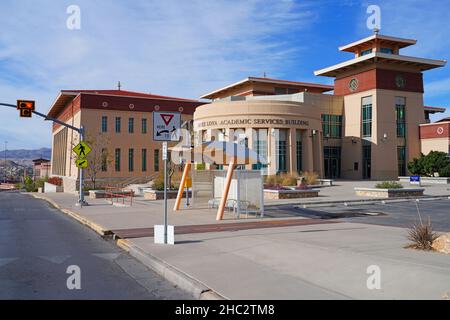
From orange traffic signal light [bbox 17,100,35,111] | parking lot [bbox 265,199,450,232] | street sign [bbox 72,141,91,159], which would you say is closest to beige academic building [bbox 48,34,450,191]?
street sign [bbox 72,141,91,159]

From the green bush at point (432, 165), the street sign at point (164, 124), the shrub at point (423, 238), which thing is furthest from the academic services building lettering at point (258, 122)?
the shrub at point (423, 238)

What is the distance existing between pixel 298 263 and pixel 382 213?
11176 mm

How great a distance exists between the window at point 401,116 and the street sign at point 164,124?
45.1 meters

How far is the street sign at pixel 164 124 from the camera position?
11156 millimetres

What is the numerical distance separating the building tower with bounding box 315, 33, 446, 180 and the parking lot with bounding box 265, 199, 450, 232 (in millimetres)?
28522

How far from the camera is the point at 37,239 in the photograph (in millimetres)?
12539

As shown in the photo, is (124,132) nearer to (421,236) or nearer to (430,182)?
(430,182)

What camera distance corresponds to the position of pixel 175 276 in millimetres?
7723

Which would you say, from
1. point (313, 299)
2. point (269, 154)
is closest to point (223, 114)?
point (269, 154)

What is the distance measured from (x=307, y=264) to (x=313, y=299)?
7.49ft

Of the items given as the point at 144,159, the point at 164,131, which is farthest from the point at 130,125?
the point at 164,131

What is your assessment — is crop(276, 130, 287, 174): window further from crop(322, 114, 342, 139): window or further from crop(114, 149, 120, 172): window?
crop(114, 149, 120, 172): window

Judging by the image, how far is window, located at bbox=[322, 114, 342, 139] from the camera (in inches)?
2124
